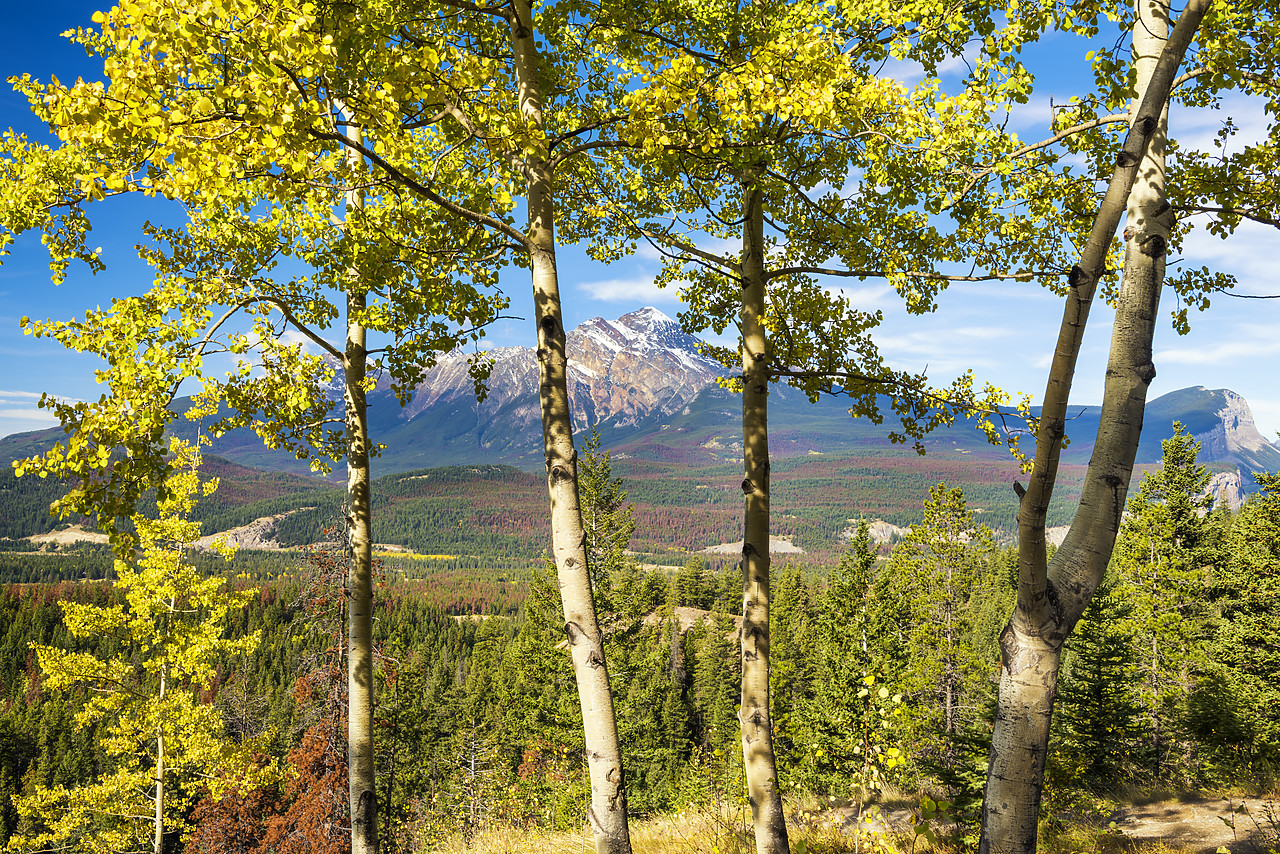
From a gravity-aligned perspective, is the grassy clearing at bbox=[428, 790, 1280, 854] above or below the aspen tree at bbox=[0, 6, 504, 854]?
below

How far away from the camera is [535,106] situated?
181 inches

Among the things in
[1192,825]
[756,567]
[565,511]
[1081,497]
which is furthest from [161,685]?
[1192,825]

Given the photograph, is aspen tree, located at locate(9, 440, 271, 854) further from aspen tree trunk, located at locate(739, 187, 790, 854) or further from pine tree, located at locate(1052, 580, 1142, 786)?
pine tree, located at locate(1052, 580, 1142, 786)

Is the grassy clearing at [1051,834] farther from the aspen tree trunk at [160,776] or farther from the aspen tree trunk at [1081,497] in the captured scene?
the aspen tree trunk at [160,776]

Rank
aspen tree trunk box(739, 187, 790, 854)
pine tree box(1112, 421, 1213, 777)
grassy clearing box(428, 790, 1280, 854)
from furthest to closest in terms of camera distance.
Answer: pine tree box(1112, 421, 1213, 777), grassy clearing box(428, 790, 1280, 854), aspen tree trunk box(739, 187, 790, 854)

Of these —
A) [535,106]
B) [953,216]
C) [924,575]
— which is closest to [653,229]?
[535,106]

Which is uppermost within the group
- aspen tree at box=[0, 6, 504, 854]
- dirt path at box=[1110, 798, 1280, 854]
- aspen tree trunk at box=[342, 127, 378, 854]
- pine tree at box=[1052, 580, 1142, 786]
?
aspen tree at box=[0, 6, 504, 854]

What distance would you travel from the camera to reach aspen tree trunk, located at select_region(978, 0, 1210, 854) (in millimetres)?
2871

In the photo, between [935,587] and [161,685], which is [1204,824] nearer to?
[935,587]

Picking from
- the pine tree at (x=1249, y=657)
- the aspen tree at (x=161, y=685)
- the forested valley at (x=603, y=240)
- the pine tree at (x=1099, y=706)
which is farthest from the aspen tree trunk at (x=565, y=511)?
the pine tree at (x=1099, y=706)

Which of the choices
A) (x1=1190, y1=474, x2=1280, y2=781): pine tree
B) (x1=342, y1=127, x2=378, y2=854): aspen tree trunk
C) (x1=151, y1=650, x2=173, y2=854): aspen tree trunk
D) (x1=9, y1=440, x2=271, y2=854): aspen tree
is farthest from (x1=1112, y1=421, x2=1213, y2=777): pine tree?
(x1=151, y1=650, x2=173, y2=854): aspen tree trunk

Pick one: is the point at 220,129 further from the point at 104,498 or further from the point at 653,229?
the point at 653,229

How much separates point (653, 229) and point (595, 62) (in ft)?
5.50

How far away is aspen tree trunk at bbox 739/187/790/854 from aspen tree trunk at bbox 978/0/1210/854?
2.12 m
